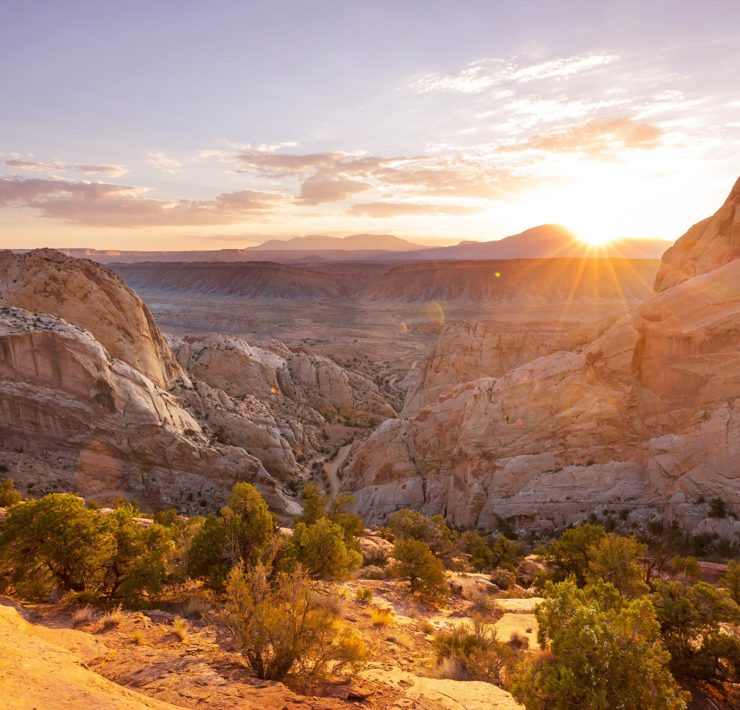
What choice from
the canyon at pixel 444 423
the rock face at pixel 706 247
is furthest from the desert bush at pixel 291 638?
the rock face at pixel 706 247

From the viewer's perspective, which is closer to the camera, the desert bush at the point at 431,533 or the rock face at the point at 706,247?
the desert bush at the point at 431,533

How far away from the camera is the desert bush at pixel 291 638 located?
10.4 m

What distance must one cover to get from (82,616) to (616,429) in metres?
28.2

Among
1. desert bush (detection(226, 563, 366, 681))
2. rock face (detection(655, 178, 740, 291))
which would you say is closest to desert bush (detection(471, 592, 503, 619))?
desert bush (detection(226, 563, 366, 681))

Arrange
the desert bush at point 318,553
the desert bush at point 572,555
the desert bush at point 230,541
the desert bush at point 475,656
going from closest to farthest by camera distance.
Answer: the desert bush at point 475,656 → the desert bush at point 230,541 → the desert bush at point 318,553 → the desert bush at point 572,555

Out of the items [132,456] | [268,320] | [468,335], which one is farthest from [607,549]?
[268,320]

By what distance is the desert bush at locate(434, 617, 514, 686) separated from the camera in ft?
38.7

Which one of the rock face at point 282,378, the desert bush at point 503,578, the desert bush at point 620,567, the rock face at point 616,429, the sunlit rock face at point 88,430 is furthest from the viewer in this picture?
the rock face at point 282,378

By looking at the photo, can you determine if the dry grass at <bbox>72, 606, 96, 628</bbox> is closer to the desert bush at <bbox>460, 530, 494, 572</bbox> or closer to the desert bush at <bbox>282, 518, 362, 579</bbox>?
the desert bush at <bbox>282, 518, 362, 579</bbox>

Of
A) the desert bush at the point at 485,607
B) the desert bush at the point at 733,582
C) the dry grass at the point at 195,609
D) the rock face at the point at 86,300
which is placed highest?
the rock face at the point at 86,300

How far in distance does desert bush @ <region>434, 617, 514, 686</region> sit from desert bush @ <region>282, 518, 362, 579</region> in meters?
4.42

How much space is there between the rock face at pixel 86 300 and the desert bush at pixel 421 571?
103 ft

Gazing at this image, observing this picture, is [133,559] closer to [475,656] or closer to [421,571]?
[421,571]

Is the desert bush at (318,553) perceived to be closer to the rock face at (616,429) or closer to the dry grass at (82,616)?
the dry grass at (82,616)
